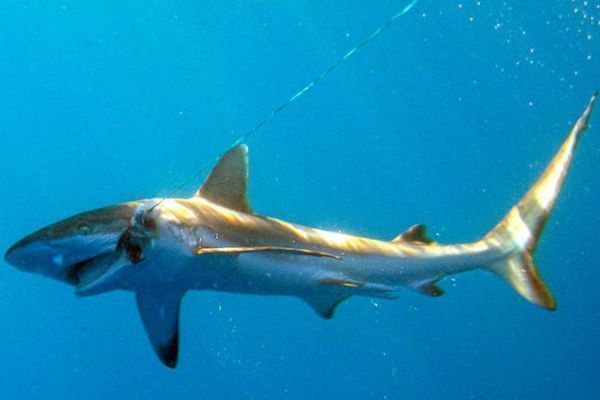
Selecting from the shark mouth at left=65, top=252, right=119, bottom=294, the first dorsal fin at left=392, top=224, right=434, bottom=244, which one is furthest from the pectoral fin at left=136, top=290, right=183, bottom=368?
the first dorsal fin at left=392, top=224, right=434, bottom=244

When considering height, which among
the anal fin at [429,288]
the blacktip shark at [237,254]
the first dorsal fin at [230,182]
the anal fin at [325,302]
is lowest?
the anal fin at [429,288]

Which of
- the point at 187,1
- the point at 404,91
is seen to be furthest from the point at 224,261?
the point at 404,91

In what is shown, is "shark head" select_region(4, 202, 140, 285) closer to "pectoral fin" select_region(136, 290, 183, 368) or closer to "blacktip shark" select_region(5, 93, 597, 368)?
"blacktip shark" select_region(5, 93, 597, 368)

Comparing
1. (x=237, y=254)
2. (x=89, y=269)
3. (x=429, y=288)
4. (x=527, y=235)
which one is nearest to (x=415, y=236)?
(x=429, y=288)

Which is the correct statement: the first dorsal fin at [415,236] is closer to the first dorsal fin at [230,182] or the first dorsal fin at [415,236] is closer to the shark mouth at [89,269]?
the first dorsal fin at [230,182]

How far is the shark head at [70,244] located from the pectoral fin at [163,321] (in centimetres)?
80

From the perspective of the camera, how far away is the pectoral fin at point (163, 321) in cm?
407

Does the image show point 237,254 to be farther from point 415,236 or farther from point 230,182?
point 415,236

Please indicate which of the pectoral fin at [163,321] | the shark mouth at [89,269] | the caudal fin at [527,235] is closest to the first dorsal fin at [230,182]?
the pectoral fin at [163,321]

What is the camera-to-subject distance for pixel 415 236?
505cm

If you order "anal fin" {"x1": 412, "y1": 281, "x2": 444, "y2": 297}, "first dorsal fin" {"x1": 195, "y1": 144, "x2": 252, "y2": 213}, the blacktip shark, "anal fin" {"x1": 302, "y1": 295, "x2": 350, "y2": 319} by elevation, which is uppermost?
"first dorsal fin" {"x1": 195, "y1": 144, "x2": 252, "y2": 213}

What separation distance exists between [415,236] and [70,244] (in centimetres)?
305

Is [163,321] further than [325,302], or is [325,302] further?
[325,302]

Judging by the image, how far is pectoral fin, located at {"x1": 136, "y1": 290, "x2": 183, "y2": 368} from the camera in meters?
4.07
